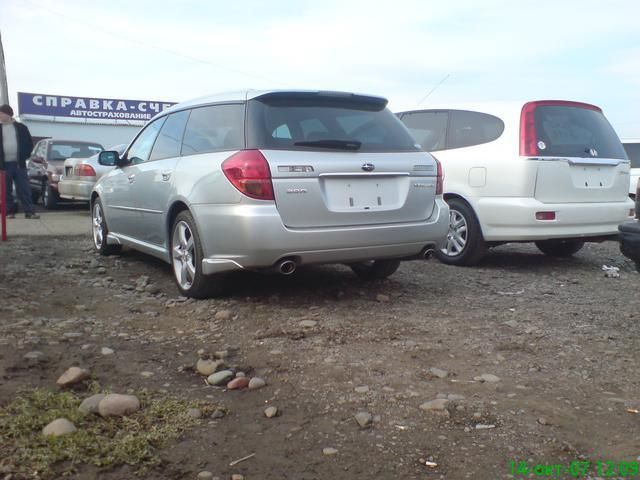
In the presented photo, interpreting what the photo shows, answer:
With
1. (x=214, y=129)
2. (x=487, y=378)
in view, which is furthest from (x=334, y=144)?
(x=487, y=378)

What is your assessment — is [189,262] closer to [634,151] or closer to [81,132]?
[634,151]

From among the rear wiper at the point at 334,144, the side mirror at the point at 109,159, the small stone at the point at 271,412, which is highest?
the rear wiper at the point at 334,144

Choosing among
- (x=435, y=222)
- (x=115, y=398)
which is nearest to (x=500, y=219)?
(x=435, y=222)

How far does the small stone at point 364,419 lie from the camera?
2.66 m

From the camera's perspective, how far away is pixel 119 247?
7105 millimetres

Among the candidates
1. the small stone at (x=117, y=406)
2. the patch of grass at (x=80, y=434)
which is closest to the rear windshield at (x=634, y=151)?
the patch of grass at (x=80, y=434)

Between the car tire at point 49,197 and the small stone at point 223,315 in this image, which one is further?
the car tire at point 49,197

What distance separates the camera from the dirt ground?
8.05 feet

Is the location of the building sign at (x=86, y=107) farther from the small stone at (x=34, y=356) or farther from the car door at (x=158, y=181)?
the small stone at (x=34, y=356)

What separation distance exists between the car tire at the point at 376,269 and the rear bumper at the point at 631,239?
6.20ft

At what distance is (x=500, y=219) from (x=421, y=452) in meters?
3.93

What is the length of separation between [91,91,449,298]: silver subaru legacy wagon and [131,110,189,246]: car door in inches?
0.8

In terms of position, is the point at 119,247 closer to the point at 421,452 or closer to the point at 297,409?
the point at 297,409

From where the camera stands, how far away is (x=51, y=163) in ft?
44.2
